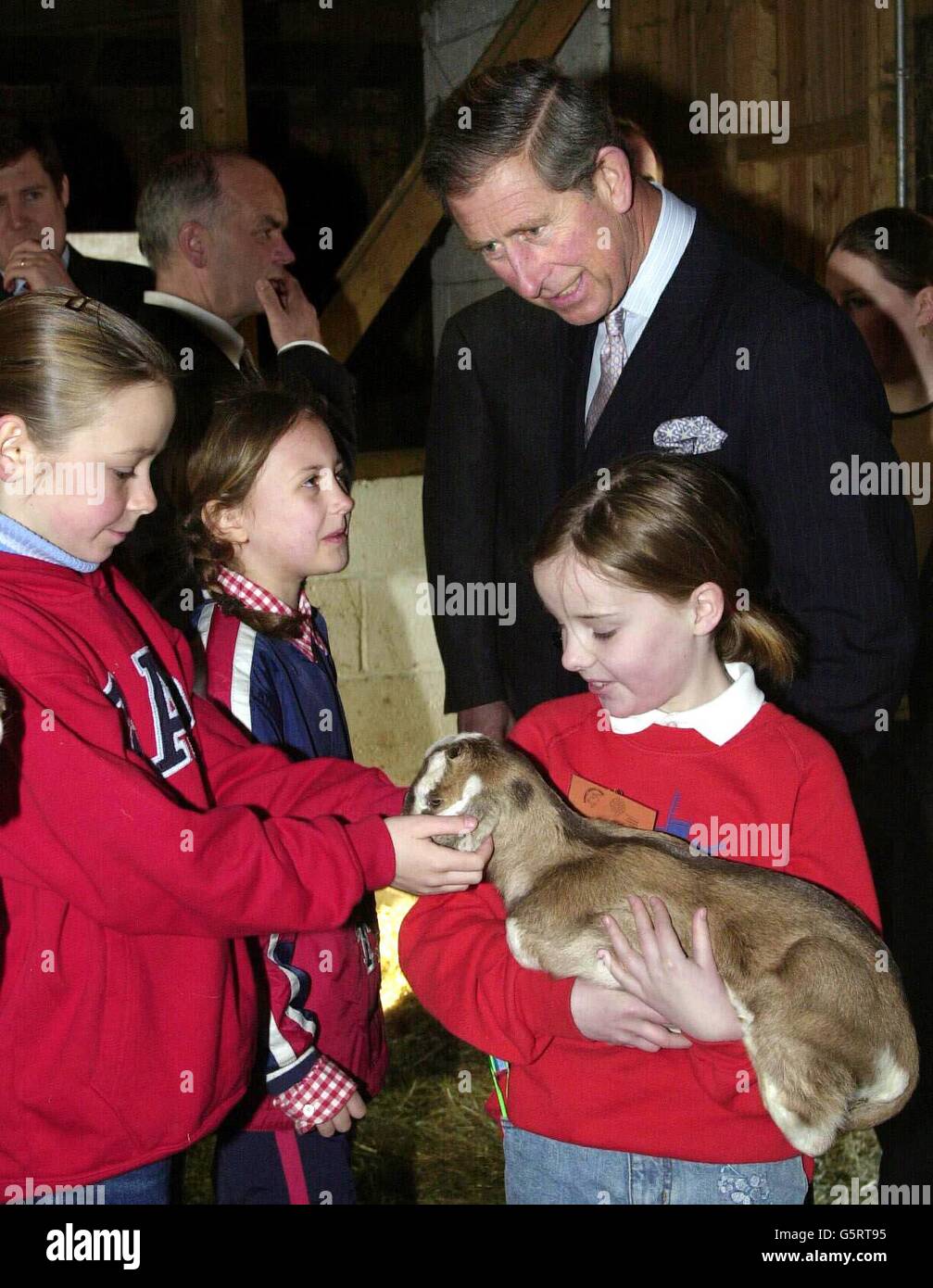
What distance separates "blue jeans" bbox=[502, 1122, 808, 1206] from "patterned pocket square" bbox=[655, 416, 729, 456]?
113 cm

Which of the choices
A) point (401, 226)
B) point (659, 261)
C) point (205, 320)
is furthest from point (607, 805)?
point (401, 226)

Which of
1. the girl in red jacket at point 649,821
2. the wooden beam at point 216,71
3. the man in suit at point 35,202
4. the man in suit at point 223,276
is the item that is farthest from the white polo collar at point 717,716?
the wooden beam at point 216,71

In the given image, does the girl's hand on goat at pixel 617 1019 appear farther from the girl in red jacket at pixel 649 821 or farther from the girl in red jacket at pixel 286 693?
the girl in red jacket at pixel 286 693

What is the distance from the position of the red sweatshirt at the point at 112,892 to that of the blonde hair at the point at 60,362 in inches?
7.9

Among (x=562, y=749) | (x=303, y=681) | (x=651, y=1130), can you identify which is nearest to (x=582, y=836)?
(x=562, y=749)

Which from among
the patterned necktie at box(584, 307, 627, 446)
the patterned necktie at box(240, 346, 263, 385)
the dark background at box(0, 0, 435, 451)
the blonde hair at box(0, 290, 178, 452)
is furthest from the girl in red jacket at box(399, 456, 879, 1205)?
the dark background at box(0, 0, 435, 451)

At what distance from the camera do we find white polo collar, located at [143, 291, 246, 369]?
3504 millimetres

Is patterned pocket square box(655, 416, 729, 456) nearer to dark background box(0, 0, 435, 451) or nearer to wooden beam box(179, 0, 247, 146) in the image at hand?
wooden beam box(179, 0, 247, 146)

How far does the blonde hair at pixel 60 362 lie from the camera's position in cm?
190

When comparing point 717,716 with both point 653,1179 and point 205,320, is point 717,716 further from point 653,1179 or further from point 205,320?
point 205,320

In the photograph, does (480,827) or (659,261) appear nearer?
(480,827)

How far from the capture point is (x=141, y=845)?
68.8 inches

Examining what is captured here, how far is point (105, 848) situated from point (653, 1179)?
0.86m

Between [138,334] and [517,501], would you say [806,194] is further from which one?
[138,334]
